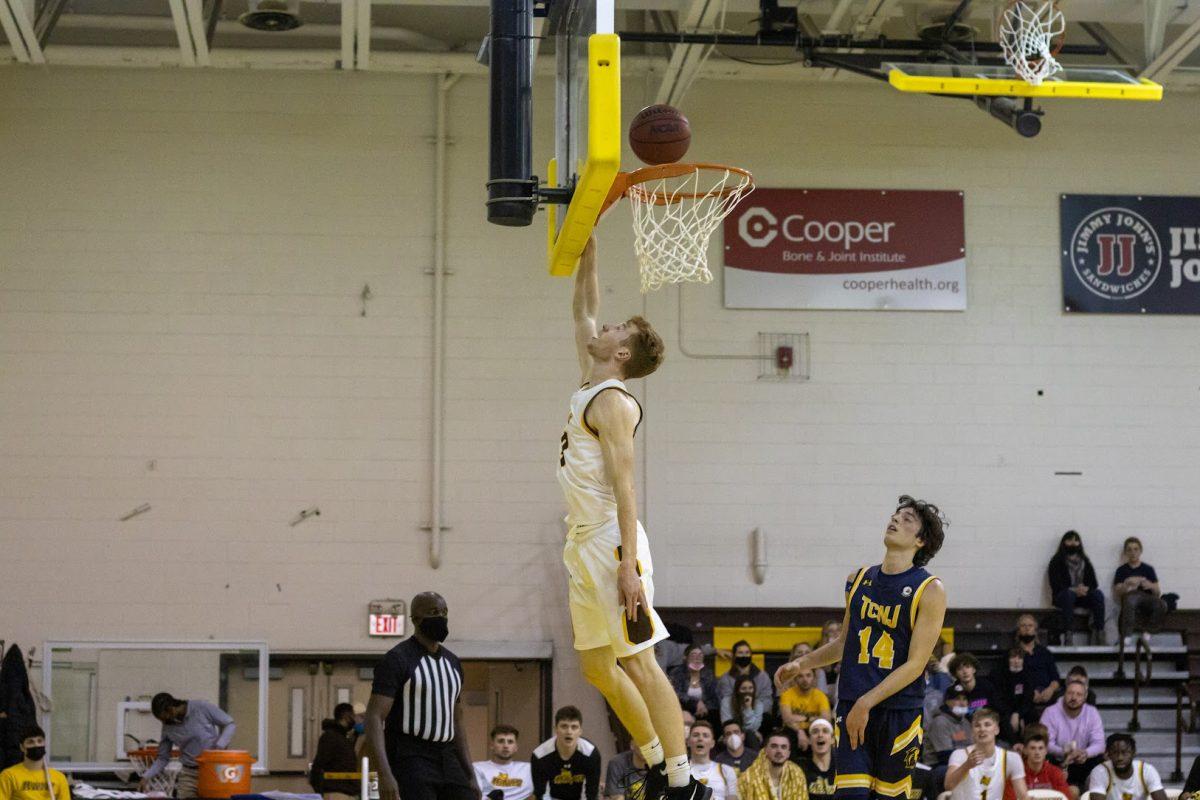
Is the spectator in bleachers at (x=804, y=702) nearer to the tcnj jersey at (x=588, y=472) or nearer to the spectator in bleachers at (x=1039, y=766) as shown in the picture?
the spectator in bleachers at (x=1039, y=766)

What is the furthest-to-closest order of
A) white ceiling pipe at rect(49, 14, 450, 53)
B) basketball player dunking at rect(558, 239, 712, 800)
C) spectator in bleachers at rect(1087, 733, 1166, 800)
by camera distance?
white ceiling pipe at rect(49, 14, 450, 53), spectator in bleachers at rect(1087, 733, 1166, 800), basketball player dunking at rect(558, 239, 712, 800)

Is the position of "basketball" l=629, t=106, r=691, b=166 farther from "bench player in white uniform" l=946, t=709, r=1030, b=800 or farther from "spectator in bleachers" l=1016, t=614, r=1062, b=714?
"spectator in bleachers" l=1016, t=614, r=1062, b=714

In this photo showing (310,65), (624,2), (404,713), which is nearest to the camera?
(404,713)

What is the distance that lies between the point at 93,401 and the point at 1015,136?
34.4ft

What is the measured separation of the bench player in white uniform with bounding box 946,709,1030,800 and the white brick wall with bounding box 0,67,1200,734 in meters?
4.05

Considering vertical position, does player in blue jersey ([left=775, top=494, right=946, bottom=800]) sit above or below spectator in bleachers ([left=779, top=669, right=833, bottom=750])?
above

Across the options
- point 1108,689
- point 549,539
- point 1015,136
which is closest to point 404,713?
point 549,539

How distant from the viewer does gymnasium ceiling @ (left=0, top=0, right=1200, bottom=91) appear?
15.2 m

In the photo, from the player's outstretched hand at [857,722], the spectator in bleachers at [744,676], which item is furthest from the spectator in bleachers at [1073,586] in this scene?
the player's outstretched hand at [857,722]

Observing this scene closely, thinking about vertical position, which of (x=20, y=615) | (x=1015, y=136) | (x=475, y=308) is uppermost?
(x=1015, y=136)

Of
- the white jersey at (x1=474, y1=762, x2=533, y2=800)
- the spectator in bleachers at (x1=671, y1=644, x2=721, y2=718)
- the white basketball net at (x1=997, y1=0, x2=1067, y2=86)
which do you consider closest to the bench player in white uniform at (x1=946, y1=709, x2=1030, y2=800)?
the spectator in bleachers at (x1=671, y1=644, x2=721, y2=718)

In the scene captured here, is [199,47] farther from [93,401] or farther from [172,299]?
[93,401]

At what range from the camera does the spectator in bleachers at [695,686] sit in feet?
48.3

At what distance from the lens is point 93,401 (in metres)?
16.0
